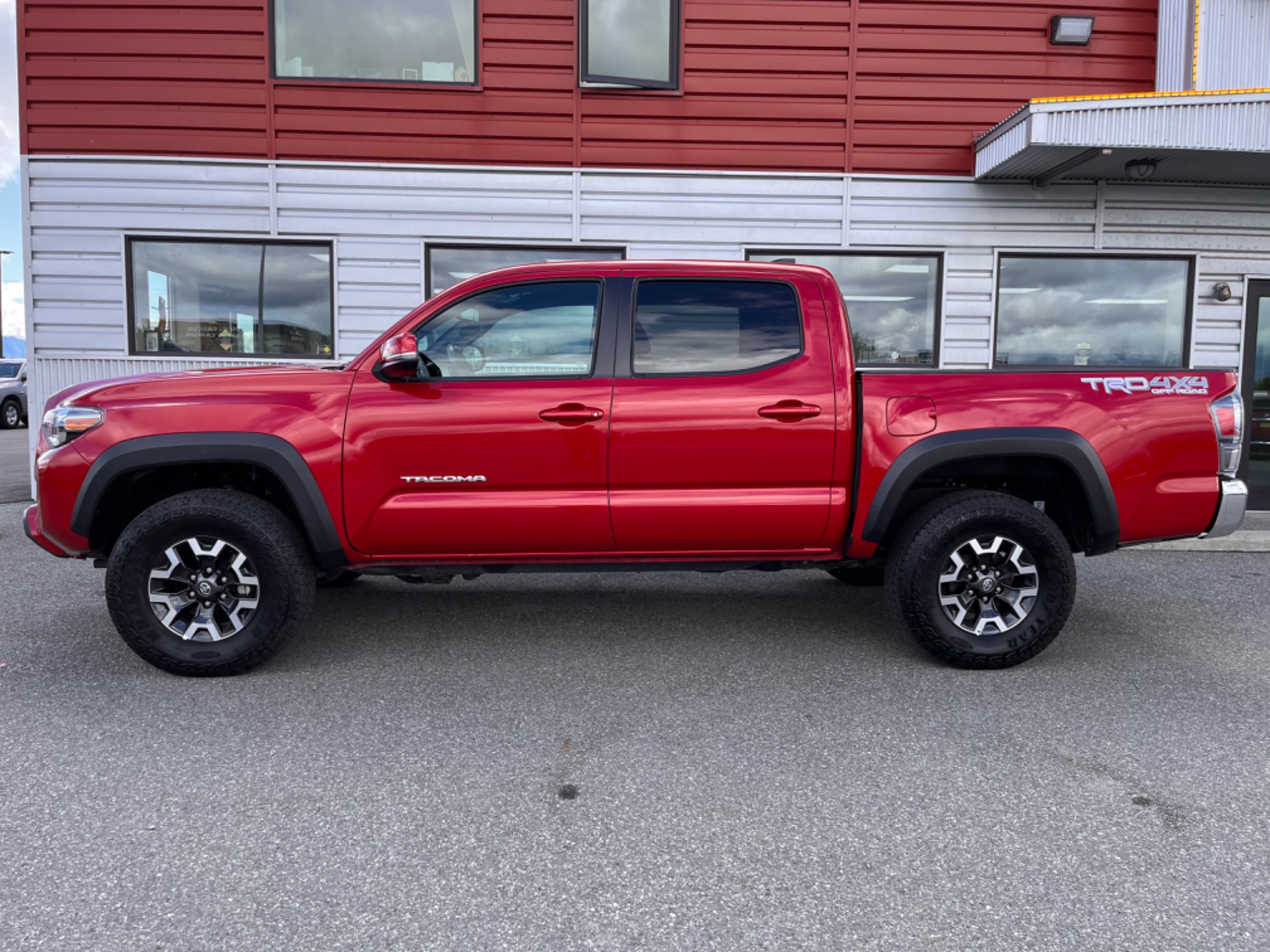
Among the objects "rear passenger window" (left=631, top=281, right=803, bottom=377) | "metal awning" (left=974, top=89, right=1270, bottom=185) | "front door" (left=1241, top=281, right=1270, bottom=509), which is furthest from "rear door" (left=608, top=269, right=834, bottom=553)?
"front door" (left=1241, top=281, right=1270, bottom=509)

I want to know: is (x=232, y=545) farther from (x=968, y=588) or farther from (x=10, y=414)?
(x=10, y=414)

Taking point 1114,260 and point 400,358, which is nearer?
point 400,358

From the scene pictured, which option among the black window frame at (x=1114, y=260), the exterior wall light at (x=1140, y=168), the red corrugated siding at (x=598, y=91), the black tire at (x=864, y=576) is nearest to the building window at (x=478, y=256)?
the red corrugated siding at (x=598, y=91)

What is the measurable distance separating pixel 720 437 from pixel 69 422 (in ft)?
9.50

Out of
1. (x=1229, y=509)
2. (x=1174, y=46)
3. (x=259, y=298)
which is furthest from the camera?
(x=259, y=298)

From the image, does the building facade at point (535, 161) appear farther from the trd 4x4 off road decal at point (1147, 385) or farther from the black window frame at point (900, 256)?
the trd 4x4 off road decal at point (1147, 385)

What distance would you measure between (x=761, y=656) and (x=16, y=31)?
9183 mm

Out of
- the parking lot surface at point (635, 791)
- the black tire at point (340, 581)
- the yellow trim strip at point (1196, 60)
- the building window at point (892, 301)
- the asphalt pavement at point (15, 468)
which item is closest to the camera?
the parking lot surface at point (635, 791)

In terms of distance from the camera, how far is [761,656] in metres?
4.41

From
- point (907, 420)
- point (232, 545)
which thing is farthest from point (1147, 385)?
point (232, 545)

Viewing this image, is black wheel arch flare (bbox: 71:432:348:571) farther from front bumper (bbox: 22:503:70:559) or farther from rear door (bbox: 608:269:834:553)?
rear door (bbox: 608:269:834:553)

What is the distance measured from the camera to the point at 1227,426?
4207 millimetres

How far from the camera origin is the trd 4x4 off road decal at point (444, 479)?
4.12 m

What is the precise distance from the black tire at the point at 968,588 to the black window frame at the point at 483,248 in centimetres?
546
